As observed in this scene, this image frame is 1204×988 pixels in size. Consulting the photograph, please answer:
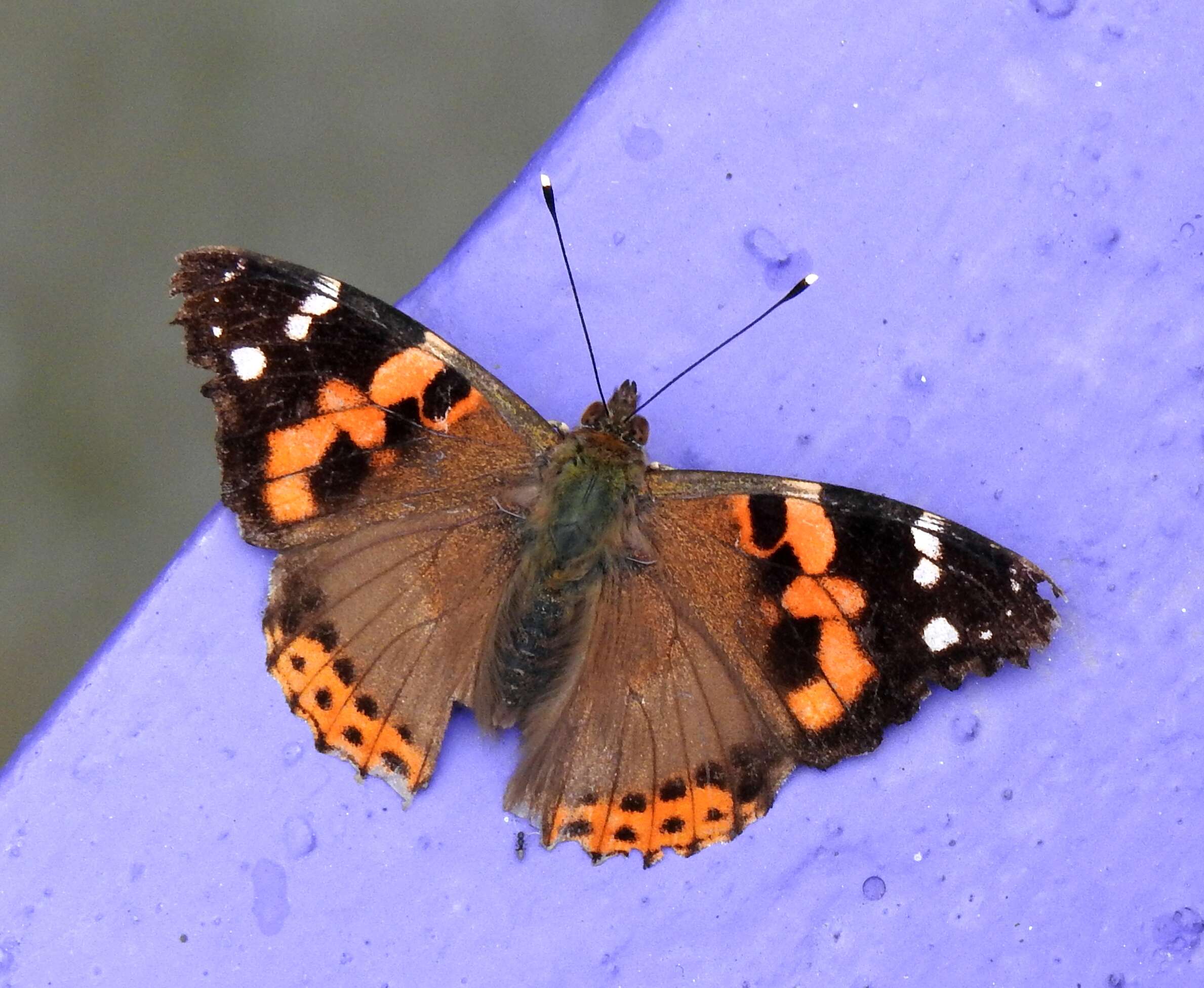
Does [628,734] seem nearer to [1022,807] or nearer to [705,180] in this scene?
[1022,807]

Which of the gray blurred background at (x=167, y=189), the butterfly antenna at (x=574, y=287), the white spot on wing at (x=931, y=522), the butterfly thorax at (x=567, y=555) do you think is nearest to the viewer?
the white spot on wing at (x=931, y=522)

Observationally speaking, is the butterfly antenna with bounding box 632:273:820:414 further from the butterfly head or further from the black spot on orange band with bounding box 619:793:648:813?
the black spot on orange band with bounding box 619:793:648:813

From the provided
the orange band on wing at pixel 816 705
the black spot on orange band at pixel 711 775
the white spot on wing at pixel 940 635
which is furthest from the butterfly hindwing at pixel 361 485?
the white spot on wing at pixel 940 635

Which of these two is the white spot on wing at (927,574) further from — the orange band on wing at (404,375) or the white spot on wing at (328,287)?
the white spot on wing at (328,287)

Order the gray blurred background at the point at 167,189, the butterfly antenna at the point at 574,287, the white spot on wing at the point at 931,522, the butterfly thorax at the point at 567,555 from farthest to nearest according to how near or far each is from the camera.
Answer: the gray blurred background at the point at 167,189 < the butterfly antenna at the point at 574,287 < the butterfly thorax at the point at 567,555 < the white spot on wing at the point at 931,522

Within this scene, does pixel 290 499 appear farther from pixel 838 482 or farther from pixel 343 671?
pixel 838 482

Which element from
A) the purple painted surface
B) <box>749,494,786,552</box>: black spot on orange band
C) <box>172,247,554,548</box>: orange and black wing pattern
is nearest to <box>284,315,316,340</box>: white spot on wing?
<box>172,247,554,548</box>: orange and black wing pattern
